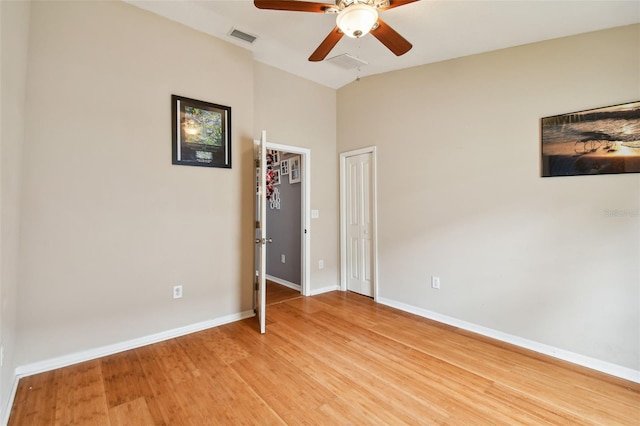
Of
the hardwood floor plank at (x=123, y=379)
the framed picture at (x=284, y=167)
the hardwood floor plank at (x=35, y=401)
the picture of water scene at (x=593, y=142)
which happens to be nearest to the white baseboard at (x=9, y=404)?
the hardwood floor plank at (x=35, y=401)

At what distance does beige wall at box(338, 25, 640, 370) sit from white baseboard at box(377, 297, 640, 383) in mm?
43

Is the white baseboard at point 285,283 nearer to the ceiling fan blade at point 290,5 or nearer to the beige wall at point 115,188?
the beige wall at point 115,188

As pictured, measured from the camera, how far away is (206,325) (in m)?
2.99

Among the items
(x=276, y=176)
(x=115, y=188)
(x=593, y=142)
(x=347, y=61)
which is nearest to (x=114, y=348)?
(x=115, y=188)

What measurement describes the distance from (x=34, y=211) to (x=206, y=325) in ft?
5.68

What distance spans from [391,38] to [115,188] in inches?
99.9

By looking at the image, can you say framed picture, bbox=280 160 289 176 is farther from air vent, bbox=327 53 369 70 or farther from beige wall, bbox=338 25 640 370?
air vent, bbox=327 53 369 70

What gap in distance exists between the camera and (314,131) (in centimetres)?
421

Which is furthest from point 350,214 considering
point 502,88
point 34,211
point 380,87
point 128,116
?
point 34,211

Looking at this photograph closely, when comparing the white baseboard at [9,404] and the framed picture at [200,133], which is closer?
the white baseboard at [9,404]

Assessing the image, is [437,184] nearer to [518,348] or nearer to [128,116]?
[518,348]

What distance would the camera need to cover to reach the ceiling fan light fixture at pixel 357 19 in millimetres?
1767

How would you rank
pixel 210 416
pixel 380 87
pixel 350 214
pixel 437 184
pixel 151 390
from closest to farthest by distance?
1. pixel 210 416
2. pixel 151 390
3. pixel 437 184
4. pixel 380 87
5. pixel 350 214

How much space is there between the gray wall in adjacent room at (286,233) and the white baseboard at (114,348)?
149cm
